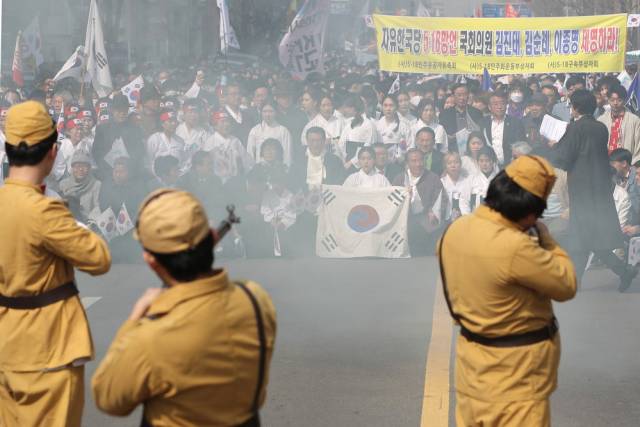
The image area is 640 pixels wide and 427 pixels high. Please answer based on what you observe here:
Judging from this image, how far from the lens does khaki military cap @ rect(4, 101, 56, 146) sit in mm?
4160

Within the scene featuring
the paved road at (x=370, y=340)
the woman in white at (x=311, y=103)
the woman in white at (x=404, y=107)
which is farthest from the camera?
the woman in white at (x=311, y=103)

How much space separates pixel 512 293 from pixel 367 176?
8.51 meters

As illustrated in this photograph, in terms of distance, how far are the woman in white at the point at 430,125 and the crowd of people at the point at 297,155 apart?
0.07ft

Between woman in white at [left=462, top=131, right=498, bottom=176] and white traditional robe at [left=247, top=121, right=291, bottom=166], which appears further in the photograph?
white traditional robe at [left=247, top=121, right=291, bottom=166]

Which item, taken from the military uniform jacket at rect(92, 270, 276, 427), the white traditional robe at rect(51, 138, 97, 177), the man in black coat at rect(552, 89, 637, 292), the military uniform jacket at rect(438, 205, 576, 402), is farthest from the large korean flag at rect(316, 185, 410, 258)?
the military uniform jacket at rect(92, 270, 276, 427)

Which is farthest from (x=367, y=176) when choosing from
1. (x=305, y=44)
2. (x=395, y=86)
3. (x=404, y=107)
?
(x=395, y=86)

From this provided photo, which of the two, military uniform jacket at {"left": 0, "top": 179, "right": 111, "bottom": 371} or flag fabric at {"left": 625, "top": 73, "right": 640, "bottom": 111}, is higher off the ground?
military uniform jacket at {"left": 0, "top": 179, "right": 111, "bottom": 371}

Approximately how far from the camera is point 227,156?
12.9m

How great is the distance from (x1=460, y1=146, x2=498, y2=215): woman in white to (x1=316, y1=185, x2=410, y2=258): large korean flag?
0.65 metres

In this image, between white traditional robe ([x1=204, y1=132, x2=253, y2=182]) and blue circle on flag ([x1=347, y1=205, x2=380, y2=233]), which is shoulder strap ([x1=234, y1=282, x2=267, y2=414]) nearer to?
blue circle on flag ([x1=347, y1=205, x2=380, y2=233])

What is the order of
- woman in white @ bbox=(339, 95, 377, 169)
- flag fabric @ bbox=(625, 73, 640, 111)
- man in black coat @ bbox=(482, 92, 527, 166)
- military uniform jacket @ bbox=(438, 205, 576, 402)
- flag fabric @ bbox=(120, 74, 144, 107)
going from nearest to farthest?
military uniform jacket @ bbox=(438, 205, 576, 402) → man in black coat @ bbox=(482, 92, 527, 166) → woman in white @ bbox=(339, 95, 377, 169) → flag fabric @ bbox=(120, 74, 144, 107) → flag fabric @ bbox=(625, 73, 640, 111)

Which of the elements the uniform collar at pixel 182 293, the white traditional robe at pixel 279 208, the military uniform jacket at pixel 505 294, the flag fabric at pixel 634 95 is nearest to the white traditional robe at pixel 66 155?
the white traditional robe at pixel 279 208

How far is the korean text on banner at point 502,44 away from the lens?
15.5m

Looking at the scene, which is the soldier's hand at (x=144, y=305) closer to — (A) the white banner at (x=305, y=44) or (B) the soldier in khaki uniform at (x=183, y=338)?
(B) the soldier in khaki uniform at (x=183, y=338)
